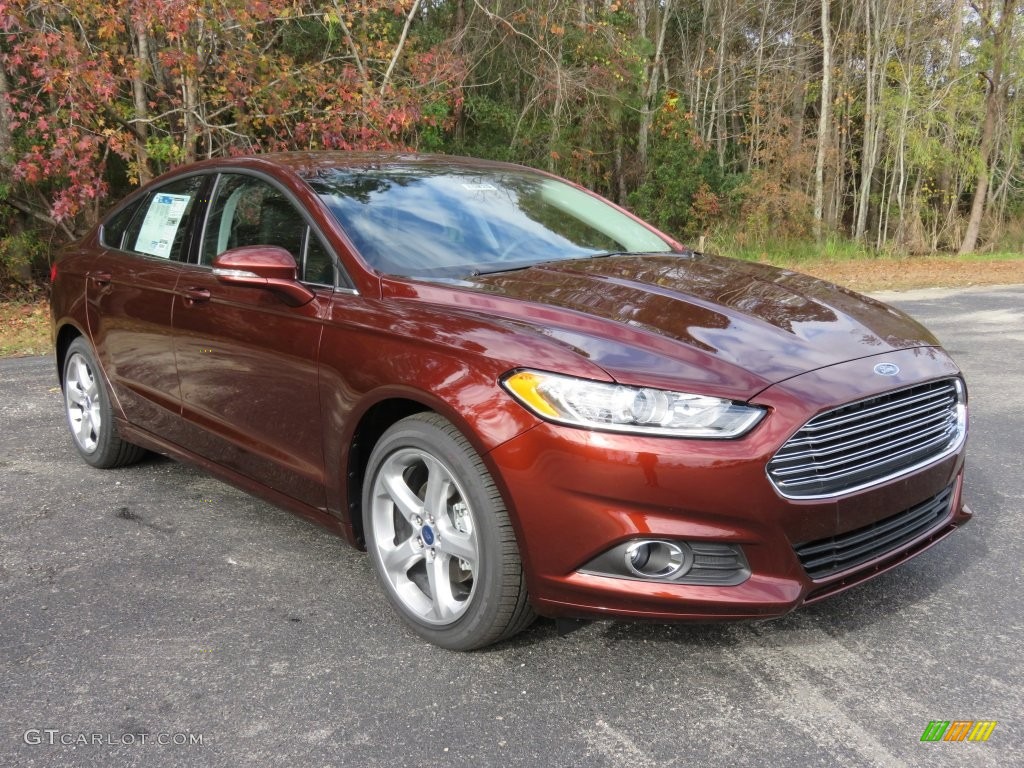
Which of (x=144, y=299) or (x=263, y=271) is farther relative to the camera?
(x=144, y=299)

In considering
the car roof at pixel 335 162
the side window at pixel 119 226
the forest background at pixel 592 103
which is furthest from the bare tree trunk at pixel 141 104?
the car roof at pixel 335 162

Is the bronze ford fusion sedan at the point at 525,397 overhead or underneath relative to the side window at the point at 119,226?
underneath

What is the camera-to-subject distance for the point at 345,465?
10.5 ft

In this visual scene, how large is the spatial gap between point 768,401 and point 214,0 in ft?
34.5

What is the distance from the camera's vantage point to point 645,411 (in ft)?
8.22

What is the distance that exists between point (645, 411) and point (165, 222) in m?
2.93

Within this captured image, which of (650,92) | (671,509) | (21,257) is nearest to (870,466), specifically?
(671,509)

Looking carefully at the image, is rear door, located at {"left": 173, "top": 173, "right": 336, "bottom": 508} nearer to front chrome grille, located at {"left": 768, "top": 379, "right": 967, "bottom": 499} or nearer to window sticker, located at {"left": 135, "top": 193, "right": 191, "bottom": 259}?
window sticker, located at {"left": 135, "top": 193, "right": 191, "bottom": 259}

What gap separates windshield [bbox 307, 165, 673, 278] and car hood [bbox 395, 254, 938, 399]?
21 centimetres

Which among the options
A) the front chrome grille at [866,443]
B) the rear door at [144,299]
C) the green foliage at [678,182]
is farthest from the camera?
the green foliage at [678,182]

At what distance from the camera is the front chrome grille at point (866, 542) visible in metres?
2.63

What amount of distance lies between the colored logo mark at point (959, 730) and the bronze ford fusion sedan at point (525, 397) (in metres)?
0.46

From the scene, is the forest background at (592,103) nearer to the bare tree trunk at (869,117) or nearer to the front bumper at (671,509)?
the bare tree trunk at (869,117)

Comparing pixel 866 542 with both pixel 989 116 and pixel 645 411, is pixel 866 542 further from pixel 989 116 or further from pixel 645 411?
pixel 989 116
